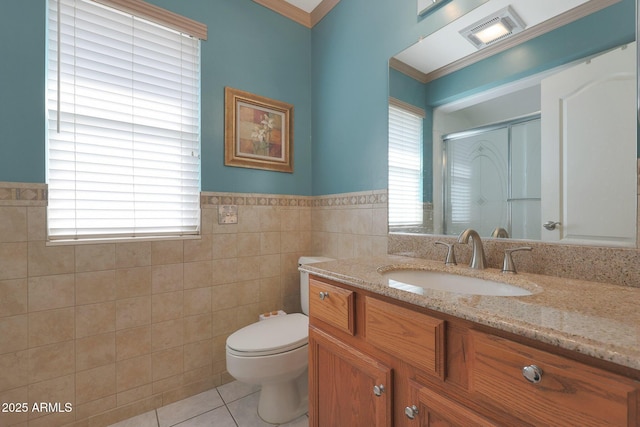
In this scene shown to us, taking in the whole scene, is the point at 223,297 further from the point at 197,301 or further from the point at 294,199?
the point at 294,199

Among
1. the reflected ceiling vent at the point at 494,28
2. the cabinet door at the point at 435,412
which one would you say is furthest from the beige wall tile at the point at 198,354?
the reflected ceiling vent at the point at 494,28

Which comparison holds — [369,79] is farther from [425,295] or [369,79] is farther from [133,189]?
[133,189]

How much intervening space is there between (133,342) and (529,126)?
215 cm

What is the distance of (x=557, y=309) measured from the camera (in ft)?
2.03

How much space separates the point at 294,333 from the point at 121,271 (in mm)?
996

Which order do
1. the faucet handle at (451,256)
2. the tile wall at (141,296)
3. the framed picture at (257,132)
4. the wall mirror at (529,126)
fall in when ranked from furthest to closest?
1. the framed picture at (257,132)
2. the tile wall at (141,296)
3. the faucet handle at (451,256)
4. the wall mirror at (529,126)

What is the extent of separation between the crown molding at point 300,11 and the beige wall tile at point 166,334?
222 centimetres

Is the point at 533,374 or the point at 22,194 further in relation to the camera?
the point at 22,194

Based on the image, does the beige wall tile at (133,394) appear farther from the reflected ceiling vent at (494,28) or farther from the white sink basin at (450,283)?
the reflected ceiling vent at (494,28)

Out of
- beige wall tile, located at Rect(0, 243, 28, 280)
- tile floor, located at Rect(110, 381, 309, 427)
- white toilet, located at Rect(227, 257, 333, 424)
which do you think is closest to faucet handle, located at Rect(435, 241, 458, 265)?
white toilet, located at Rect(227, 257, 333, 424)

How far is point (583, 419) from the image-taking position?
→ 472 mm

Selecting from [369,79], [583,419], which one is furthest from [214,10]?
[583,419]

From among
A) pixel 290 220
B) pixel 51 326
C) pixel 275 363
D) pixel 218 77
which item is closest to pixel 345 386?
pixel 275 363

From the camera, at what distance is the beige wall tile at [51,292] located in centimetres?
130
